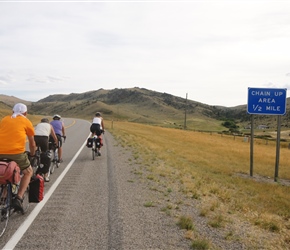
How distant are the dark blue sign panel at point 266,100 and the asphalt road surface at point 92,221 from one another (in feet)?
30.5

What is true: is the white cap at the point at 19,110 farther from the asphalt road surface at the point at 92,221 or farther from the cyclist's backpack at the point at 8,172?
the asphalt road surface at the point at 92,221

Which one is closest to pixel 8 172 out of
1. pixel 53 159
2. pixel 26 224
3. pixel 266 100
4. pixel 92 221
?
pixel 26 224

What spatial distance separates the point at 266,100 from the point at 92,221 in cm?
1311

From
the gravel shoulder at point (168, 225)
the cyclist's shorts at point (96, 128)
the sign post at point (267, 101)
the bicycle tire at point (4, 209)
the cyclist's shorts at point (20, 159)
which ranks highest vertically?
the sign post at point (267, 101)

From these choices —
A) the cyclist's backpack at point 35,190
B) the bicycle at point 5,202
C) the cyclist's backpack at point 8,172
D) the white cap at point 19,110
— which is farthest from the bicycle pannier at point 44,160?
the cyclist's backpack at point 8,172

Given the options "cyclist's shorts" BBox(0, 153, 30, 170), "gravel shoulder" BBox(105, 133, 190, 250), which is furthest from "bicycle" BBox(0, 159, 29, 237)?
"gravel shoulder" BBox(105, 133, 190, 250)

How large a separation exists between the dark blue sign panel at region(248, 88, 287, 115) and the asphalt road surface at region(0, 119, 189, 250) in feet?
30.5

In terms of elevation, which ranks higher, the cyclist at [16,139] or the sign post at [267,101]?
the sign post at [267,101]

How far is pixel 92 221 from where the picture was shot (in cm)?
620

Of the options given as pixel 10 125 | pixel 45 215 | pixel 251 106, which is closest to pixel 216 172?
pixel 251 106

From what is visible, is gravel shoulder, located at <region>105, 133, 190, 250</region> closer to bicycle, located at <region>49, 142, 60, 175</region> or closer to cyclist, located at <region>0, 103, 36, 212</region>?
cyclist, located at <region>0, 103, 36, 212</region>

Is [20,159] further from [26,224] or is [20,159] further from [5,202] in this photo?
[26,224]

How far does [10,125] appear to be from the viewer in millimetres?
5766

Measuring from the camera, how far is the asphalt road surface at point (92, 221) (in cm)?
521
